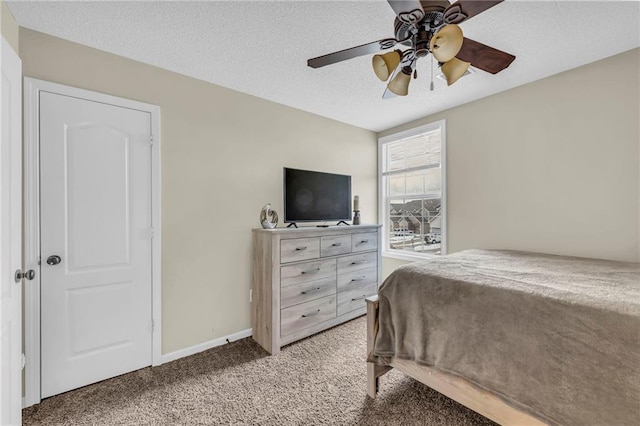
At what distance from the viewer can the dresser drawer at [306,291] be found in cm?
247

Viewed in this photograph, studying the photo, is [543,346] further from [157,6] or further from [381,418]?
[157,6]

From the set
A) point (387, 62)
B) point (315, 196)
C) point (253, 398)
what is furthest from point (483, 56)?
point (253, 398)

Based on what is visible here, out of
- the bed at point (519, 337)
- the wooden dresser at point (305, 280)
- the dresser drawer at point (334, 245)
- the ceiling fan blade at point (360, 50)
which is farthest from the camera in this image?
the dresser drawer at point (334, 245)

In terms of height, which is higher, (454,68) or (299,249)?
(454,68)

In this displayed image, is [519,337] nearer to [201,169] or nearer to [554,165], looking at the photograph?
[554,165]

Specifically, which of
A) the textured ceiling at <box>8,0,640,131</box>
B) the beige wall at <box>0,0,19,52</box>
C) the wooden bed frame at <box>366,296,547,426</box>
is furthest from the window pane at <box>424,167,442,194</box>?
the beige wall at <box>0,0,19,52</box>

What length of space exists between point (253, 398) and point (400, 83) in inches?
91.4

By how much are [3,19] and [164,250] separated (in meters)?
1.71

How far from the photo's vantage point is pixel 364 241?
10.4 ft

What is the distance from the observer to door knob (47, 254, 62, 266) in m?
1.81

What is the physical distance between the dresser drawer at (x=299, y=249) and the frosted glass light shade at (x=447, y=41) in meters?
1.82

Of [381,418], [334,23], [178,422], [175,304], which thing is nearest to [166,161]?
[175,304]

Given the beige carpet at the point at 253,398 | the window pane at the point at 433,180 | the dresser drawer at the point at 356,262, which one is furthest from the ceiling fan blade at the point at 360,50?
the window pane at the point at 433,180

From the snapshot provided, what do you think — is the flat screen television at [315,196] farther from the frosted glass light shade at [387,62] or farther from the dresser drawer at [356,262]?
the frosted glass light shade at [387,62]
